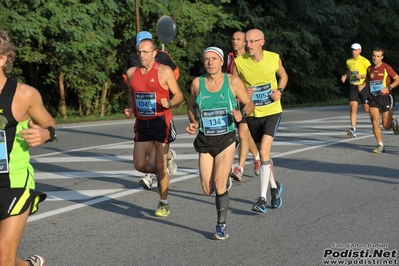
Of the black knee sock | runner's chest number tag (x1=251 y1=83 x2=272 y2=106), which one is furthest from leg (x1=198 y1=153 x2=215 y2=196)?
runner's chest number tag (x1=251 y1=83 x2=272 y2=106)

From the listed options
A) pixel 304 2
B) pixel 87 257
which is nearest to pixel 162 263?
pixel 87 257

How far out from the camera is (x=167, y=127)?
9.27 metres

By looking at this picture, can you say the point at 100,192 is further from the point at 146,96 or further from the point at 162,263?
the point at 162,263

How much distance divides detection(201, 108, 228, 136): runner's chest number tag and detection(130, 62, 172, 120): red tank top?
1.19 meters

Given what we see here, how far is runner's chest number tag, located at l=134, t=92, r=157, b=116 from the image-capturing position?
915 centimetres

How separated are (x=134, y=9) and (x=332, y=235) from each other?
2007cm

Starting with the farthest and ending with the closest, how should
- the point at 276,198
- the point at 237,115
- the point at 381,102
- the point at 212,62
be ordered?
the point at 381,102 → the point at 276,198 → the point at 212,62 → the point at 237,115

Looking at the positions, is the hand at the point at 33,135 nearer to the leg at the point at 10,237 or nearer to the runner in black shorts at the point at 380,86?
the leg at the point at 10,237

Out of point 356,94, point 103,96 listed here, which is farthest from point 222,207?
point 103,96

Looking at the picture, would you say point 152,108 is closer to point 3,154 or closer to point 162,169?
point 162,169

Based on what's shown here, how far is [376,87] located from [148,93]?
7.15 meters

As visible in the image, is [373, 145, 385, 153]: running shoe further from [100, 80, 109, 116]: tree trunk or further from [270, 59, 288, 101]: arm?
[100, 80, 109, 116]: tree trunk

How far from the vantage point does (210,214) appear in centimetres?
885

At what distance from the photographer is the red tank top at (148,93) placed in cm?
912
